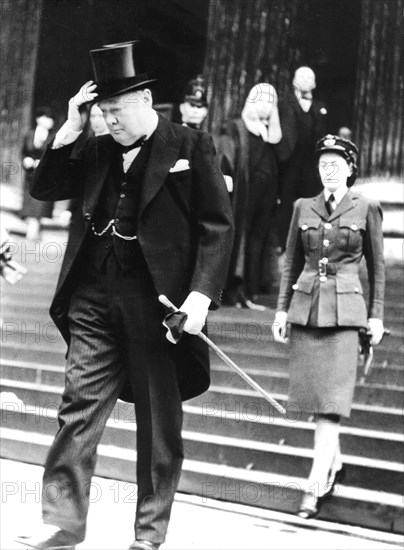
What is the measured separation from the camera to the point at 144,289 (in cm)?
316

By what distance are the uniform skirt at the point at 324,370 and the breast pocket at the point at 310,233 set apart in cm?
43

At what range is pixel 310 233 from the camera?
4.36m

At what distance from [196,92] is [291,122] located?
2.46 feet

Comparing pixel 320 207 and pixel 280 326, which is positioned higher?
pixel 320 207

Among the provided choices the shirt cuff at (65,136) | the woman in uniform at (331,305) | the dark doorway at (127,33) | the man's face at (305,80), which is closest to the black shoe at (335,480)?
the woman in uniform at (331,305)

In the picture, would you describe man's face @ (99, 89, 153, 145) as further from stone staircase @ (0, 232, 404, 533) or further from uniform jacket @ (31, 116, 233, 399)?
stone staircase @ (0, 232, 404, 533)

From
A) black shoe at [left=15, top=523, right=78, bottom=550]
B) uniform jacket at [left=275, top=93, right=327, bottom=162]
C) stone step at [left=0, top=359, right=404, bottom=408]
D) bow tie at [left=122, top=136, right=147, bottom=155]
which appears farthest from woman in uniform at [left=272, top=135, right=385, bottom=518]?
uniform jacket at [left=275, top=93, right=327, bottom=162]

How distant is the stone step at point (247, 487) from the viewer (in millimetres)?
4082

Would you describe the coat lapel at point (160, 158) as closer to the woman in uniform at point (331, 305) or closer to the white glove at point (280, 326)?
the woman in uniform at point (331, 305)

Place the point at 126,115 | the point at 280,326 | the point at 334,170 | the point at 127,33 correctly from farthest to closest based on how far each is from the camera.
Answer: the point at 127,33
the point at 280,326
the point at 334,170
the point at 126,115

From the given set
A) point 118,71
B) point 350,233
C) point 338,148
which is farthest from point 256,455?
point 118,71

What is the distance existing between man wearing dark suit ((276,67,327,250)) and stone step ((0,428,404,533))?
226 centimetres

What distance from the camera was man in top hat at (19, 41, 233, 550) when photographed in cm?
310

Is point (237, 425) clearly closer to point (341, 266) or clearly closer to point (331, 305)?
point (331, 305)
